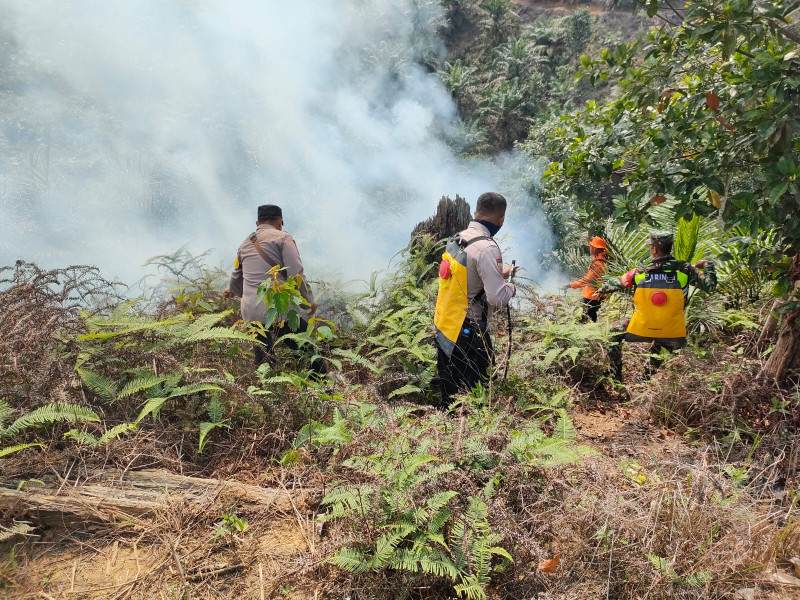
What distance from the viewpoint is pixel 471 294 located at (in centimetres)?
317

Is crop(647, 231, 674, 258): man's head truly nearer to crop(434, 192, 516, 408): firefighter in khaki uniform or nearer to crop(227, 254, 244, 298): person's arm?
crop(434, 192, 516, 408): firefighter in khaki uniform

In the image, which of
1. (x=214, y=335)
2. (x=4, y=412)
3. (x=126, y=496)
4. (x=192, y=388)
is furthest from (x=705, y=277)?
(x=4, y=412)

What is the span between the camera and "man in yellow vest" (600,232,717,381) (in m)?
3.64

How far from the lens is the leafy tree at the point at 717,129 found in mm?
2312

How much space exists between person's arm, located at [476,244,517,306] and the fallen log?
1589 millimetres

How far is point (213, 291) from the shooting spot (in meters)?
5.15

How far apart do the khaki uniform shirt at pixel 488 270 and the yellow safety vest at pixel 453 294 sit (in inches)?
1.6

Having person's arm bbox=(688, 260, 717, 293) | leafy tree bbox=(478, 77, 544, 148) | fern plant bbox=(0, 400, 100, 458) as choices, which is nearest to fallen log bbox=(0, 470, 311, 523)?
fern plant bbox=(0, 400, 100, 458)

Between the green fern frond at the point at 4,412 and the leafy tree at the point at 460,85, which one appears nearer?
the green fern frond at the point at 4,412

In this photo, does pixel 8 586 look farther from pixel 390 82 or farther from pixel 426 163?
pixel 390 82

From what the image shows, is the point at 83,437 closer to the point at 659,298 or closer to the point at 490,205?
the point at 490,205

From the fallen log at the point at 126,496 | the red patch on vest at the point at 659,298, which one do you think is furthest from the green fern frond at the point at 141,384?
the red patch on vest at the point at 659,298

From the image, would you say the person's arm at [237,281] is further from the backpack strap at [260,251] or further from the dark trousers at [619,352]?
the dark trousers at [619,352]

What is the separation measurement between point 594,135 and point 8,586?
389cm
